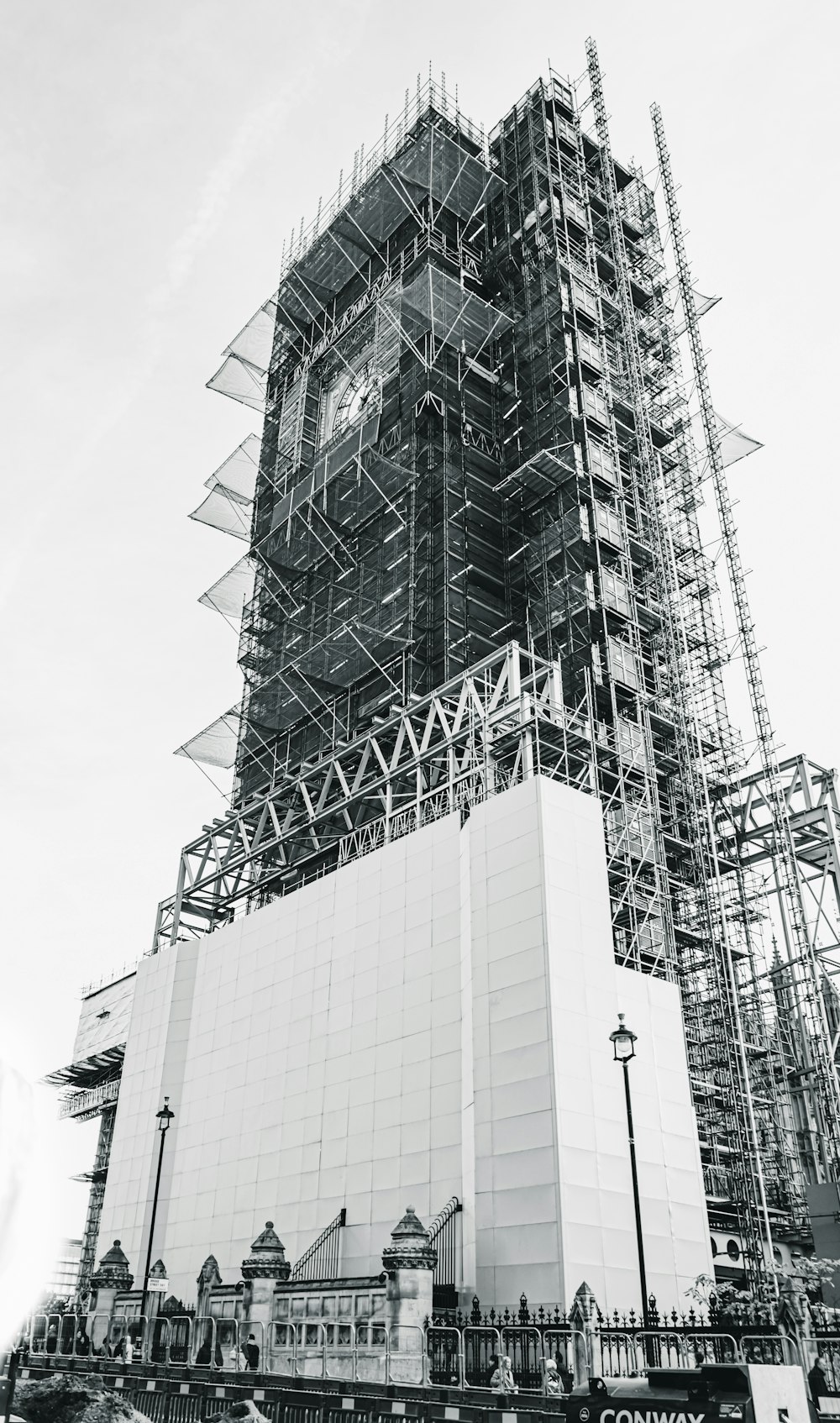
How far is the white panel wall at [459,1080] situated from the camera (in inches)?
1022

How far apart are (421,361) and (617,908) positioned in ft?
84.7

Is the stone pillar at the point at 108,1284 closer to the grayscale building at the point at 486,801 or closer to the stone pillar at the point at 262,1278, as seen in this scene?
the grayscale building at the point at 486,801

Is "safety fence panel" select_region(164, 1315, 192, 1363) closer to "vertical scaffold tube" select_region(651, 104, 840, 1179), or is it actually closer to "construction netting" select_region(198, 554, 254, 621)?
"vertical scaffold tube" select_region(651, 104, 840, 1179)

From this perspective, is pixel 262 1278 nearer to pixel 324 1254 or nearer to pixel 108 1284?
pixel 324 1254

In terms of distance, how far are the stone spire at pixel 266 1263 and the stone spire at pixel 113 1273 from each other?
8.89 meters

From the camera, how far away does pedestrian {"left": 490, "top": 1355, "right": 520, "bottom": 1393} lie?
1633cm

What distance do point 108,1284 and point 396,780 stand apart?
18433 millimetres

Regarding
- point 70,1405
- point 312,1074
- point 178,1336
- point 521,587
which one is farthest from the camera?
point 521,587

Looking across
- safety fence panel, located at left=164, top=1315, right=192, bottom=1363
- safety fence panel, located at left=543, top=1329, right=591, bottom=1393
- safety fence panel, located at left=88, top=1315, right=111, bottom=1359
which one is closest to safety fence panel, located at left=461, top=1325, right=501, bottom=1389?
safety fence panel, located at left=543, top=1329, right=591, bottom=1393

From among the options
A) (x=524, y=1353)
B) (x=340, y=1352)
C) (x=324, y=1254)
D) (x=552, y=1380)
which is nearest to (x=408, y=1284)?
(x=340, y=1352)

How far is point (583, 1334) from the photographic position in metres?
17.1

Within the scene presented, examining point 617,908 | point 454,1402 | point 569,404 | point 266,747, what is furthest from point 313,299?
point 454,1402

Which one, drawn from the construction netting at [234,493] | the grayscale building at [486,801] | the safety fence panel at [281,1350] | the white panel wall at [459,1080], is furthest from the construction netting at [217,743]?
the safety fence panel at [281,1350]

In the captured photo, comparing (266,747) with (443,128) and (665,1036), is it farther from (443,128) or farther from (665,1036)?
(443,128)
